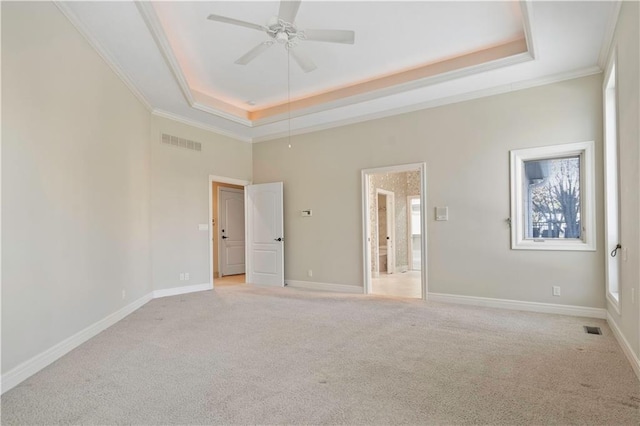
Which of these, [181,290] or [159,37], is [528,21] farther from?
[181,290]

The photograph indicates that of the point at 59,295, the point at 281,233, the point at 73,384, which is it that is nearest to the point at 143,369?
the point at 73,384

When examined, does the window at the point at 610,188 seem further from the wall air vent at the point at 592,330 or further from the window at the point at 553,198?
the wall air vent at the point at 592,330

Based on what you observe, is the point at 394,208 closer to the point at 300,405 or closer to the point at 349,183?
the point at 349,183

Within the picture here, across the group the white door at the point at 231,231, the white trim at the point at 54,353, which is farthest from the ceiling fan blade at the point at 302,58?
the white door at the point at 231,231

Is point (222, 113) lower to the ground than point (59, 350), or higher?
higher

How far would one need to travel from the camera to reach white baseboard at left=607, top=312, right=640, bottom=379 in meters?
2.75

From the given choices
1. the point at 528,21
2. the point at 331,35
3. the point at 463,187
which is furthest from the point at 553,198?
the point at 331,35

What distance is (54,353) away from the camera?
122 inches

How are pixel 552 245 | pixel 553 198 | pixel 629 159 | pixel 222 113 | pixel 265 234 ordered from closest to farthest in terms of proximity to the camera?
1. pixel 629 159
2. pixel 552 245
3. pixel 553 198
4. pixel 222 113
5. pixel 265 234

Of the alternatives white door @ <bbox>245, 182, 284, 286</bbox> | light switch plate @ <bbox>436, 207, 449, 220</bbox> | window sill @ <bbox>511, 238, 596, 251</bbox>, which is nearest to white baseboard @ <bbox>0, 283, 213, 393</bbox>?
white door @ <bbox>245, 182, 284, 286</bbox>

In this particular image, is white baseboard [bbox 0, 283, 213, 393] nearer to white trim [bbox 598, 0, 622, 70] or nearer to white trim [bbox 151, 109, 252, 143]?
white trim [bbox 151, 109, 252, 143]

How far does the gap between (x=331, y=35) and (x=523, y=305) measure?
4.12 metres

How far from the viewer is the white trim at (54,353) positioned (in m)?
2.59

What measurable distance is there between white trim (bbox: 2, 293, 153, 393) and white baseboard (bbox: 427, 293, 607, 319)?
4.29m
